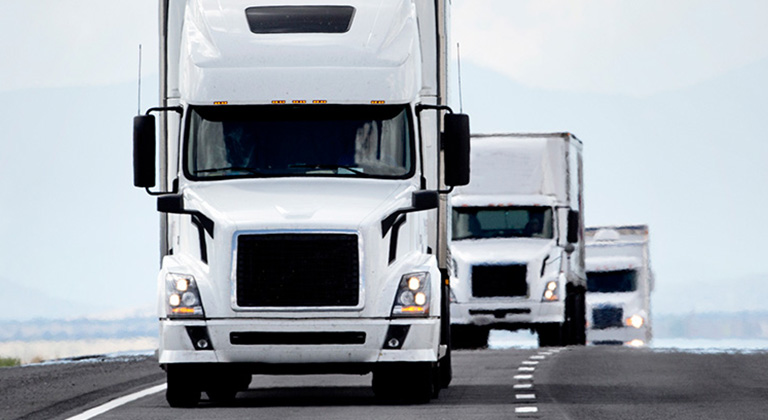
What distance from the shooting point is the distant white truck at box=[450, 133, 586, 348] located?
110 ft

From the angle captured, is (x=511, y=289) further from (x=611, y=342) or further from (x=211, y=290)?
(x=211, y=290)

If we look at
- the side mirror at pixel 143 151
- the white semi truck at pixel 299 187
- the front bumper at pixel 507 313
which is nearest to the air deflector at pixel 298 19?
the white semi truck at pixel 299 187

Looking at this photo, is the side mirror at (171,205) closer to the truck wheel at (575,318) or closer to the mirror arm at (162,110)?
the mirror arm at (162,110)

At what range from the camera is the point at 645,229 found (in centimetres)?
4584

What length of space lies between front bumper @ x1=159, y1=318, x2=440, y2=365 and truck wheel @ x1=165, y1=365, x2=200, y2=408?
32cm

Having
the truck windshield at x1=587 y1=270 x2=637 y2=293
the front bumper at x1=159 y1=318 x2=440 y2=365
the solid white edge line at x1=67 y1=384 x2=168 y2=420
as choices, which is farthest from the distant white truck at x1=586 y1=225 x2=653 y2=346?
the front bumper at x1=159 y1=318 x2=440 y2=365

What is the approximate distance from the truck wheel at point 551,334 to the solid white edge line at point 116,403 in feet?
50.7

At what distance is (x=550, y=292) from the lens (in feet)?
112

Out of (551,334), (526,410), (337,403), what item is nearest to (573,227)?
(551,334)

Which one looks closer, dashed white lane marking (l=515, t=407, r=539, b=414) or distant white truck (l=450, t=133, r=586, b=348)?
dashed white lane marking (l=515, t=407, r=539, b=414)

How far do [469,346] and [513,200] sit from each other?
3765mm

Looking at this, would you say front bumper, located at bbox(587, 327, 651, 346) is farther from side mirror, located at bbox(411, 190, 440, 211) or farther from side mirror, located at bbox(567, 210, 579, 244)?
side mirror, located at bbox(411, 190, 440, 211)

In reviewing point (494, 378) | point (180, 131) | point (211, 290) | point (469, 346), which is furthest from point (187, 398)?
point (469, 346)

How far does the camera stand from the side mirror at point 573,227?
1342 inches
